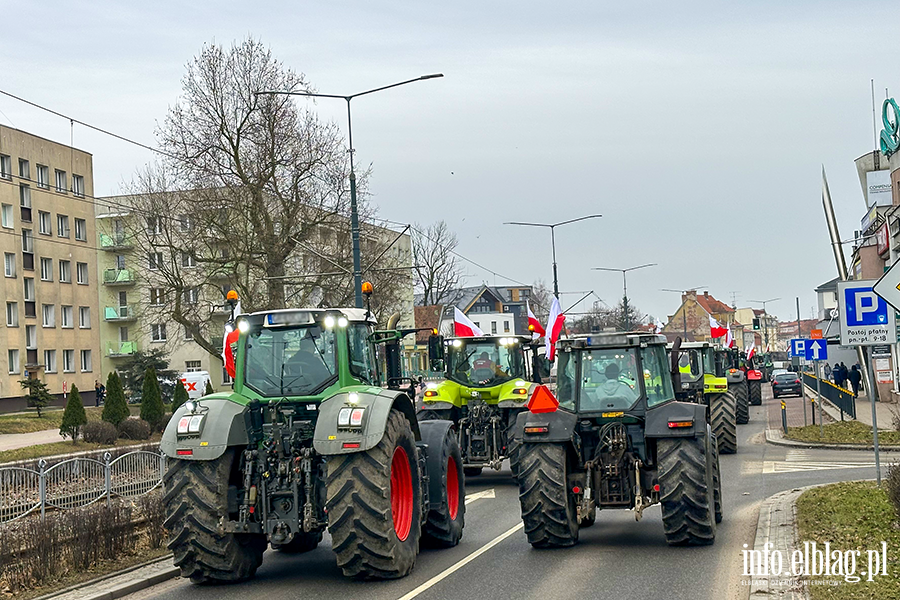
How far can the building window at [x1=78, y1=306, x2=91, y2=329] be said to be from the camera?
62.1 meters

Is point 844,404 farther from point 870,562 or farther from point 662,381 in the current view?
point 870,562

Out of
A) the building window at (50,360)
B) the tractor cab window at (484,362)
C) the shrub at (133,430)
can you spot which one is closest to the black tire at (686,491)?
the tractor cab window at (484,362)

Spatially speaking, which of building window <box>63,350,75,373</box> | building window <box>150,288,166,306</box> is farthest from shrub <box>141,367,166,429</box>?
building window <box>63,350,75,373</box>

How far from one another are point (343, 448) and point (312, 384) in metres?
1.17

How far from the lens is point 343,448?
402 inches

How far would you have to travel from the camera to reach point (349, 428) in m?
10.3

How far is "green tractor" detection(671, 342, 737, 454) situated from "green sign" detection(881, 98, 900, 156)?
15845mm

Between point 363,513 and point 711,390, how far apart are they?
15.6m

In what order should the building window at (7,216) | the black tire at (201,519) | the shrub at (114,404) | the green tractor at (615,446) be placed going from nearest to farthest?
the black tire at (201,519) → the green tractor at (615,446) → the shrub at (114,404) → the building window at (7,216)

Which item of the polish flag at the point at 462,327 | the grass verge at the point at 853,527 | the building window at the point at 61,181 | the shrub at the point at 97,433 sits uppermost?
the building window at the point at 61,181

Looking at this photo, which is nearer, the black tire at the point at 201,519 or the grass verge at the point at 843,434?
the black tire at the point at 201,519

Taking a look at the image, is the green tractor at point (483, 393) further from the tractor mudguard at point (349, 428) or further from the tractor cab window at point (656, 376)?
the tractor mudguard at point (349, 428)

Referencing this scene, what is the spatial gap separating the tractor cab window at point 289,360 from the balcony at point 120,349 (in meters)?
66.2

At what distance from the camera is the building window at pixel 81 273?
61.9 metres
